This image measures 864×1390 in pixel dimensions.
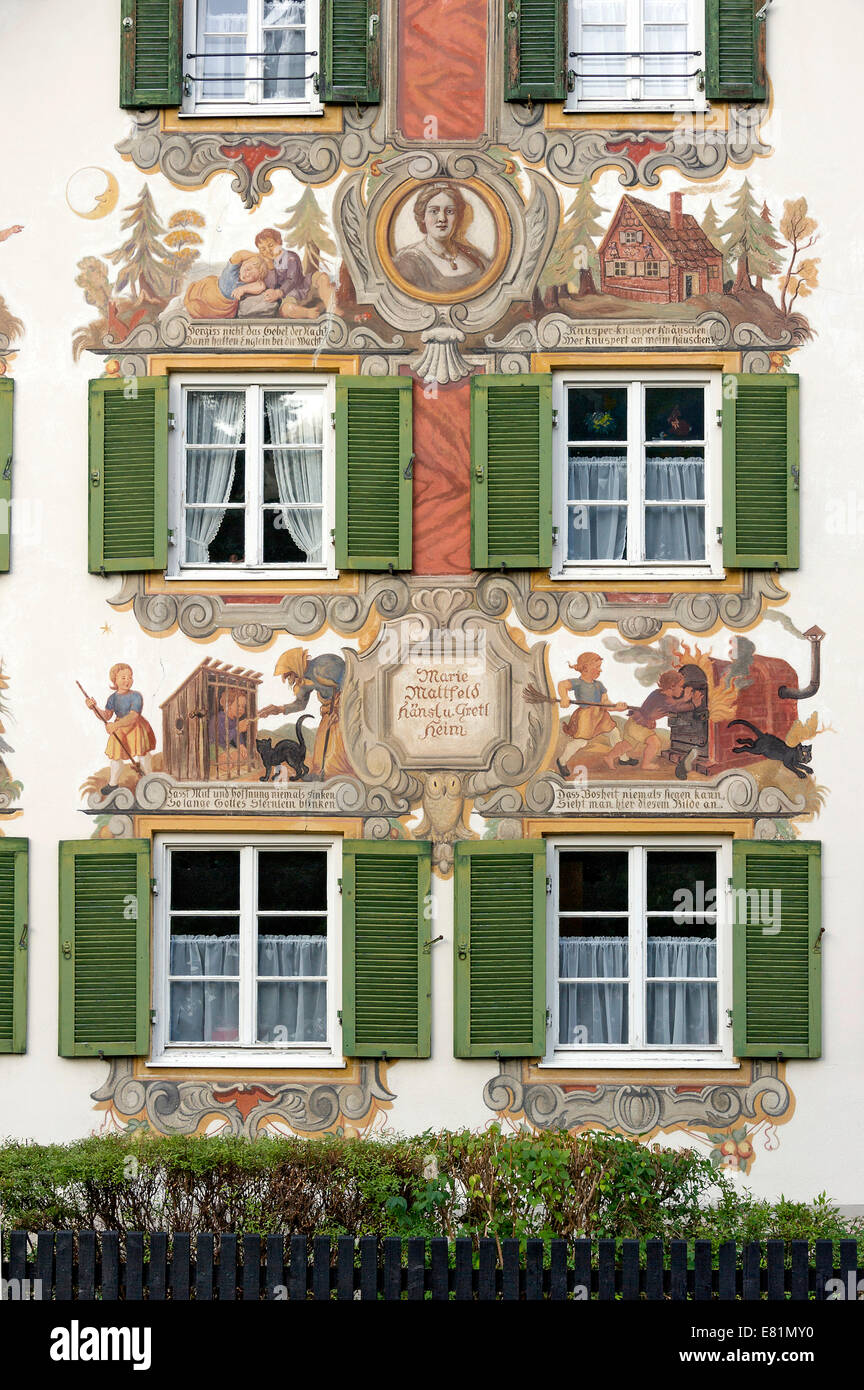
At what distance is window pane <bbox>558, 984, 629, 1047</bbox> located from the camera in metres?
12.1

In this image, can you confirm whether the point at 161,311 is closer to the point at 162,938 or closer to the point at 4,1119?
the point at 162,938

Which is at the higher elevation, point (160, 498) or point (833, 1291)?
point (160, 498)

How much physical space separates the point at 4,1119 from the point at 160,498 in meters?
4.40

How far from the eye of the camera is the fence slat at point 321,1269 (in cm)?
819

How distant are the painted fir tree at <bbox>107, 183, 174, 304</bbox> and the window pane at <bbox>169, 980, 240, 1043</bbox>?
15.8 feet

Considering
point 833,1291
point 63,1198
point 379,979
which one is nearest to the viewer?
point 833,1291

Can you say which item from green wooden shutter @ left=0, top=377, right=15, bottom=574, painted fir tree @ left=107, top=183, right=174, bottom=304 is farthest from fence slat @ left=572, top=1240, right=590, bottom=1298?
painted fir tree @ left=107, top=183, right=174, bottom=304

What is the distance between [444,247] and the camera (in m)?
12.2

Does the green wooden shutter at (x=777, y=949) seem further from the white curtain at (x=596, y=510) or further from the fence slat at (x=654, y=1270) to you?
the fence slat at (x=654, y=1270)

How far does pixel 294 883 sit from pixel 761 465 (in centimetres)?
437

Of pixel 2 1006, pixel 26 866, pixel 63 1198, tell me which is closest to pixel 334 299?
pixel 26 866

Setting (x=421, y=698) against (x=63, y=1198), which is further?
(x=421, y=698)

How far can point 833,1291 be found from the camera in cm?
819

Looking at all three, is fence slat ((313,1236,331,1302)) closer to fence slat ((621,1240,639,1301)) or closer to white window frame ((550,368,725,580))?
fence slat ((621,1240,639,1301))
